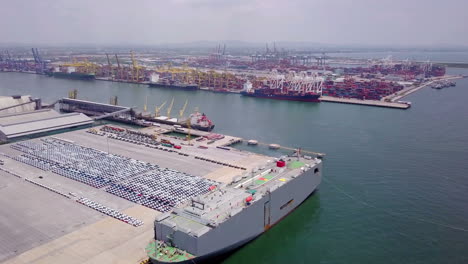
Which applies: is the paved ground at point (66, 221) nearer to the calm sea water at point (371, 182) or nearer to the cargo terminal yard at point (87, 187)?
the cargo terminal yard at point (87, 187)

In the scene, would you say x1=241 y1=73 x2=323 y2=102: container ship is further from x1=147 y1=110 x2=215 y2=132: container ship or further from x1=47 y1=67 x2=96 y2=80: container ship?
x1=47 y1=67 x2=96 y2=80: container ship

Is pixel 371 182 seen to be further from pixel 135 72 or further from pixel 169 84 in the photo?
pixel 135 72

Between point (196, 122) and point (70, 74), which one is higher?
point (70, 74)

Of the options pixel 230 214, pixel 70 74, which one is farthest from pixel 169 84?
pixel 230 214

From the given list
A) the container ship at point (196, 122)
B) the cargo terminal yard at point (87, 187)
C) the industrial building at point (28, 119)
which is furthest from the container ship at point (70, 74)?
the cargo terminal yard at point (87, 187)

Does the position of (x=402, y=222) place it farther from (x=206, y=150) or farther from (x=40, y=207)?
(x=40, y=207)
